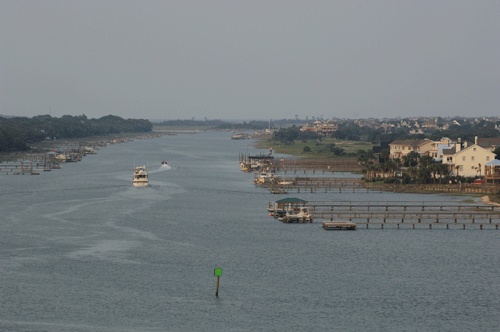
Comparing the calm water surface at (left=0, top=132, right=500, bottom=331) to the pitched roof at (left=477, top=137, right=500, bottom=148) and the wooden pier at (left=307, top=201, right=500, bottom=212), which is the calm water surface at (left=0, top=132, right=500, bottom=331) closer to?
the wooden pier at (left=307, top=201, right=500, bottom=212)

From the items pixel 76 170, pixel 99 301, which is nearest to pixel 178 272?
pixel 99 301

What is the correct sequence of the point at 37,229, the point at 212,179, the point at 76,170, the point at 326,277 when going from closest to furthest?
the point at 326,277 → the point at 37,229 → the point at 212,179 → the point at 76,170

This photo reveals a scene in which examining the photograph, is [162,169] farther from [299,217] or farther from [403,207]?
[299,217]

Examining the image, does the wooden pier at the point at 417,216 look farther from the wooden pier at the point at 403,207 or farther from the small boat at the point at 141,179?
the small boat at the point at 141,179

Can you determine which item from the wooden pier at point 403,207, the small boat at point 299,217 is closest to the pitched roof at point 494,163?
the wooden pier at point 403,207

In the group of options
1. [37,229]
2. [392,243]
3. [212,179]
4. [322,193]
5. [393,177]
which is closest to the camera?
[392,243]

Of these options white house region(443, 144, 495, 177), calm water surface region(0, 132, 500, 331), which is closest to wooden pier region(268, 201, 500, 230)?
calm water surface region(0, 132, 500, 331)

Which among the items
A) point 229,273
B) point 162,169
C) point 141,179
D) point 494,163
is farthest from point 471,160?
point 162,169

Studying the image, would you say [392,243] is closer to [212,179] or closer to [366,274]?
[366,274]
